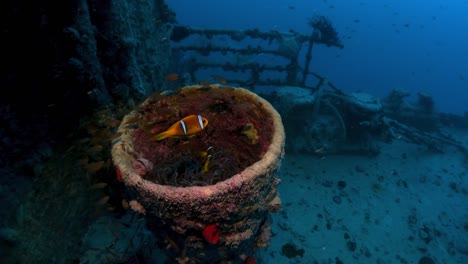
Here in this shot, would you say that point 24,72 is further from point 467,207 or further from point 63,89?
point 467,207

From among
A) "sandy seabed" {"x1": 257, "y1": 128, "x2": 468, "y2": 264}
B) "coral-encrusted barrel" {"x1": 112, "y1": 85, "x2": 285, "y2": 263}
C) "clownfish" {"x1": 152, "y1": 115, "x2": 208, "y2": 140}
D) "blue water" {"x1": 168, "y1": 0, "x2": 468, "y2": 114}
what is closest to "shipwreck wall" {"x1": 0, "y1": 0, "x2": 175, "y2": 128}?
"coral-encrusted barrel" {"x1": 112, "y1": 85, "x2": 285, "y2": 263}

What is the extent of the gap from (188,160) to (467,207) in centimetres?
1088

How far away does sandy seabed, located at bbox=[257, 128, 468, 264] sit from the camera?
6691 millimetres

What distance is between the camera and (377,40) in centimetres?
8688

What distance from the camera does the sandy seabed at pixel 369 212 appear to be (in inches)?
263

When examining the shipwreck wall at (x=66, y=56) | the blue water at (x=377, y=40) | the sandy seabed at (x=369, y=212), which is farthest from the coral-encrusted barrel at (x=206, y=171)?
the blue water at (x=377, y=40)

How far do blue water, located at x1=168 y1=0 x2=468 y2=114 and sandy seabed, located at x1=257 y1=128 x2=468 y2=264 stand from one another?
3612 cm

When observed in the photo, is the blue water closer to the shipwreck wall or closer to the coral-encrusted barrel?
the coral-encrusted barrel

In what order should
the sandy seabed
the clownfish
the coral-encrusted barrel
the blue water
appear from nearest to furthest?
the coral-encrusted barrel → the clownfish → the sandy seabed → the blue water

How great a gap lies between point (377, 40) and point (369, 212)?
95389 millimetres

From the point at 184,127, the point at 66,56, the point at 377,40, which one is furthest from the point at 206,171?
the point at 377,40

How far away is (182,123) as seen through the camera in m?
2.37

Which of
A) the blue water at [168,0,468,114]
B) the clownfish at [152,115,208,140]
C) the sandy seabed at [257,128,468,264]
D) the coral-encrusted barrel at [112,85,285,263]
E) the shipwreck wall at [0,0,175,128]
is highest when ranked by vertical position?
the shipwreck wall at [0,0,175,128]

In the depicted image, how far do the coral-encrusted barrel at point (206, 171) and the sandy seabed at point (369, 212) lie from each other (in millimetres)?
3131
